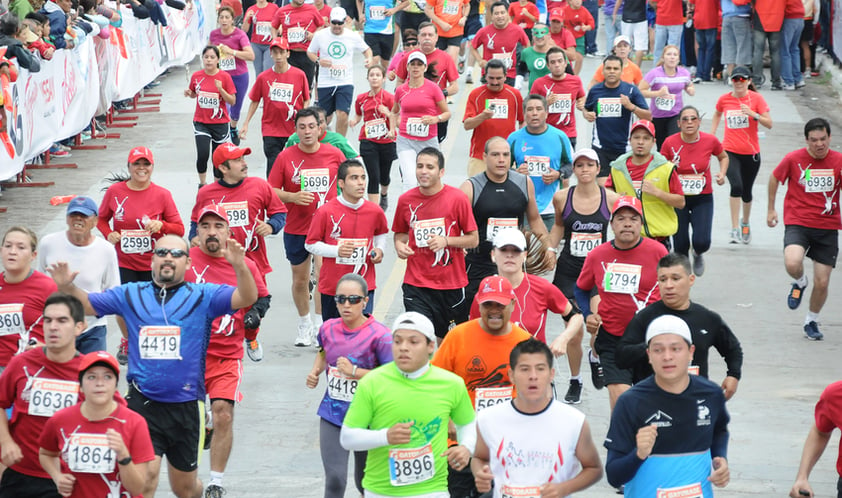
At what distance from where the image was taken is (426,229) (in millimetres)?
11156

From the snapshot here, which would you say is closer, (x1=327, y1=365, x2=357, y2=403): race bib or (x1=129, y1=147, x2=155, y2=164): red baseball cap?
(x1=327, y1=365, x2=357, y2=403): race bib

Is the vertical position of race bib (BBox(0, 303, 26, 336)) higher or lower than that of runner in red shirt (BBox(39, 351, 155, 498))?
higher

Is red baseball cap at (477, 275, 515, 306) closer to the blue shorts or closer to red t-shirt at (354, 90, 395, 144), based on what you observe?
red t-shirt at (354, 90, 395, 144)

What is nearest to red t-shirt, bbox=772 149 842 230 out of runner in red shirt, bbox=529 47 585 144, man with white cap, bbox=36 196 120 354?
runner in red shirt, bbox=529 47 585 144

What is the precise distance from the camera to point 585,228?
38.1 feet

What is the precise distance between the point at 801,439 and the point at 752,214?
812cm

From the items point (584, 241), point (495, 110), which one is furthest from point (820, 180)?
point (495, 110)

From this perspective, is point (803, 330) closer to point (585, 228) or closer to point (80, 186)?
point (585, 228)

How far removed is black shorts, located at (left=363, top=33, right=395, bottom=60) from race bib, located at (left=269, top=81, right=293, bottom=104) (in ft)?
22.5

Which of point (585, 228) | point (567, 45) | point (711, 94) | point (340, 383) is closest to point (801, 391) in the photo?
point (585, 228)

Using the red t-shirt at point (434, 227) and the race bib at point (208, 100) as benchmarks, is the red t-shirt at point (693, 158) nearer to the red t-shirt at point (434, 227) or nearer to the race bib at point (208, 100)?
the red t-shirt at point (434, 227)

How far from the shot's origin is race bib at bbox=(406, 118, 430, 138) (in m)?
16.0

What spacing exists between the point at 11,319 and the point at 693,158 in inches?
316

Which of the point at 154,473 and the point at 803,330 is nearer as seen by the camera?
the point at 154,473
